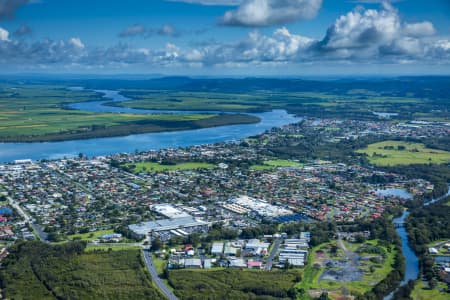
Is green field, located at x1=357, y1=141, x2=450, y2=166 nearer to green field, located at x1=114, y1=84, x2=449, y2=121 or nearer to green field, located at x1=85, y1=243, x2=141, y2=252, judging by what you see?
green field, located at x1=114, y1=84, x2=449, y2=121

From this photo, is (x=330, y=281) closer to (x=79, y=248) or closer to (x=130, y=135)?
(x=79, y=248)

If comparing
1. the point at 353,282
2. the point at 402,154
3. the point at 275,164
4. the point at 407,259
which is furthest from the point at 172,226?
the point at 402,154

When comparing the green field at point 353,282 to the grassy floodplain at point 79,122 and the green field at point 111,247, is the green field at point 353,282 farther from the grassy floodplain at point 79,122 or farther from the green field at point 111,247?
the grassy floodplain at point 79,122

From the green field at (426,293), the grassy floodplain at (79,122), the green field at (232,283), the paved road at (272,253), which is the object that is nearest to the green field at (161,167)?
the paved road at (272,253)

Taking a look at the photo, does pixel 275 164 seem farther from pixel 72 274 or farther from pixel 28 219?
pixel 72 274

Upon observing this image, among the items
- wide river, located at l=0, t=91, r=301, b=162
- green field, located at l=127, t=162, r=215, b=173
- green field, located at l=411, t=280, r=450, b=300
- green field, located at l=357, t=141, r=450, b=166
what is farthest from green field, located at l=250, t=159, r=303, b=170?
green field, located at l=411, t=280, r=450, b=300

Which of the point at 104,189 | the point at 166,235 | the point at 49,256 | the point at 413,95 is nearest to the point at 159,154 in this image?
the point at 104,189
